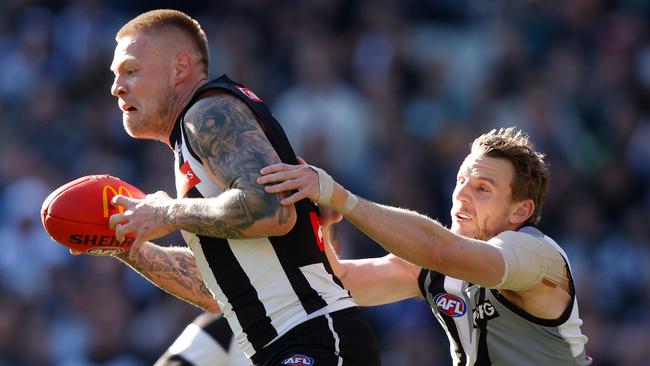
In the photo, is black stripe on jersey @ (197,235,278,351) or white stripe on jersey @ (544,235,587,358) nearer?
black stripe on jersey @ (197,235,278,351)

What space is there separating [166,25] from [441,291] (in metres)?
1.73

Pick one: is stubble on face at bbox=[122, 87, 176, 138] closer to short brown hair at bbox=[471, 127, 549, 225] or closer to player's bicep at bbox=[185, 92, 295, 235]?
player's bicep at bbox=[185, 92, 295, 235]

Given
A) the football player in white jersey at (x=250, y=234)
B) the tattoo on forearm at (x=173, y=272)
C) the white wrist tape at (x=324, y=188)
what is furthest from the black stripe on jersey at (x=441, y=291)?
the white wrist tape at (x=324, y=188)

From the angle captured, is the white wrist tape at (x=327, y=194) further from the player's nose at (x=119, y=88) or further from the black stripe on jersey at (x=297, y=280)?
the player's nose at (x=119, y=88)

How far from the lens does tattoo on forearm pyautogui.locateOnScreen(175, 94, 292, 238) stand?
4.45m

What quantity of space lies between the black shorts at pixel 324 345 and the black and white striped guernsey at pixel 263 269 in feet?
0.10

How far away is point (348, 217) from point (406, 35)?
26.0 feet

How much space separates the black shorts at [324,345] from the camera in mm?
4547

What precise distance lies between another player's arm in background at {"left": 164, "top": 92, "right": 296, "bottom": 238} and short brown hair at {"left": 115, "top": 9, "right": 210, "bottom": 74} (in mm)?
613

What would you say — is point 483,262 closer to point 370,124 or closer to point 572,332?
point 572,332

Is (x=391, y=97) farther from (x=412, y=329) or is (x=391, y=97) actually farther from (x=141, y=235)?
(x=141, y=235)

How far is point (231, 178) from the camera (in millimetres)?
4492

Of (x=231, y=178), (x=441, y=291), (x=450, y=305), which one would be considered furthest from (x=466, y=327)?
(x=231, y=178)

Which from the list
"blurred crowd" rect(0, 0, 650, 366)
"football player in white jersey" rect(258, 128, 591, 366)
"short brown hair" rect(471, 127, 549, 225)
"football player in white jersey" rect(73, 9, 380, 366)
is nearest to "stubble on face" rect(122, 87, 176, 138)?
"football player in white jersey" rect(73, 9, 380, 366)
